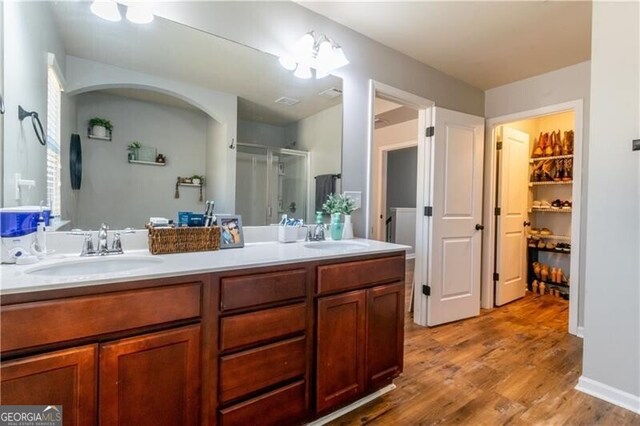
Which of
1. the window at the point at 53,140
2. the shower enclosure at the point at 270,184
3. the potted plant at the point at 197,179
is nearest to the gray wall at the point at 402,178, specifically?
the shower enclosure at the point at 270,184

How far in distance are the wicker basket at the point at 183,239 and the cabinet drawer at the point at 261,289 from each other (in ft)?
1.32

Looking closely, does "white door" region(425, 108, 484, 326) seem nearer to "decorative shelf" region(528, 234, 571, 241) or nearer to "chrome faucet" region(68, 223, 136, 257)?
"decorative shelf" region(528, 234, 571, 241)

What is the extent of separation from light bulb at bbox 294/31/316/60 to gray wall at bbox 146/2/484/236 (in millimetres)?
67

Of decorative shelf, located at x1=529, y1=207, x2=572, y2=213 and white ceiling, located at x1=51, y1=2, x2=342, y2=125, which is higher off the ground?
white ceiling, located at x1=51, y1=2, x2=342, y2=125

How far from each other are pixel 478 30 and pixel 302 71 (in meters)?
1.34

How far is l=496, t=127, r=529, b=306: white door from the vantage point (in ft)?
11.4

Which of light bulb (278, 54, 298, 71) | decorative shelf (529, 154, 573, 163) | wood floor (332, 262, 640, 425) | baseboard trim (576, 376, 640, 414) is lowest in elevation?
wood floor (332, 262, 640, 425)

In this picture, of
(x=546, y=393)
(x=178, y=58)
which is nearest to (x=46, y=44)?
(x=178, y=58)

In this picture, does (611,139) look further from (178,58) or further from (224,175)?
(178,58)

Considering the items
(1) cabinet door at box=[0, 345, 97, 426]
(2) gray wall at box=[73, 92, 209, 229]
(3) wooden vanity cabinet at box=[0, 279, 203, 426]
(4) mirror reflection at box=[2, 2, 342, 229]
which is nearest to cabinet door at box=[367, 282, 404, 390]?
(4) mirror reflection at box=[2, 2, 342, 229]

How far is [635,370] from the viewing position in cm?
174

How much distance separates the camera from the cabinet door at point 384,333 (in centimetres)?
172

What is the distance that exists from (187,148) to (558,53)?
3.02m

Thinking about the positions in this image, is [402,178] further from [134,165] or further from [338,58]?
[134,165]
